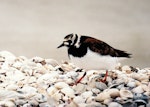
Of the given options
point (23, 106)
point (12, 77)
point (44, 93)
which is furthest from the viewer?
point (12, 77)

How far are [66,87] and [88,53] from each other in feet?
0.59

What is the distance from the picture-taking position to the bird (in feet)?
7.64

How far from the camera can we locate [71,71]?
2.69 metres

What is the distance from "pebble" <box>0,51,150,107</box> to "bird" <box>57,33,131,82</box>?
0.32 ft

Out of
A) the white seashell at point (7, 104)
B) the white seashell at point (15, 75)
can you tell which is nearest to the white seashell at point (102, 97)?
the white seashell at point (7, 104)

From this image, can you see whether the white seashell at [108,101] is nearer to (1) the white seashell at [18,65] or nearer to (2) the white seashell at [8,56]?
(1) the white seashell at [18,65]

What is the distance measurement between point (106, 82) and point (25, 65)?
54 centimetres

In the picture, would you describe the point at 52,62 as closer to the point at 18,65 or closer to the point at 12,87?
the point at 18,65

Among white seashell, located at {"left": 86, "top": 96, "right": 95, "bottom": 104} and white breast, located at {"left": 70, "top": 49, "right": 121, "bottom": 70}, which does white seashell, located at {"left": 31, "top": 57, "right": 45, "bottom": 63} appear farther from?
white seashell, located at {"left": 86, "top": 96, "right": 95, "bottom": 104}

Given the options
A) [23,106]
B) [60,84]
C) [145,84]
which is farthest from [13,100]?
[145,84]

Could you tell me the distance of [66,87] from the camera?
2.38 metres

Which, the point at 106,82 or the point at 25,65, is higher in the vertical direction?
the point at 25,65

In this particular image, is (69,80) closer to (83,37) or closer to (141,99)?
(83,37)

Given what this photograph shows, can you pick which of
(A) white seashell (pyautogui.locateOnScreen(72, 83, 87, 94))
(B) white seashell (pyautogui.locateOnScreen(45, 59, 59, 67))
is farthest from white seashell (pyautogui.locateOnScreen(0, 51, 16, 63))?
(A) white seashell (pyautogui.locateOnScreen(72, 83, 87, 94))
